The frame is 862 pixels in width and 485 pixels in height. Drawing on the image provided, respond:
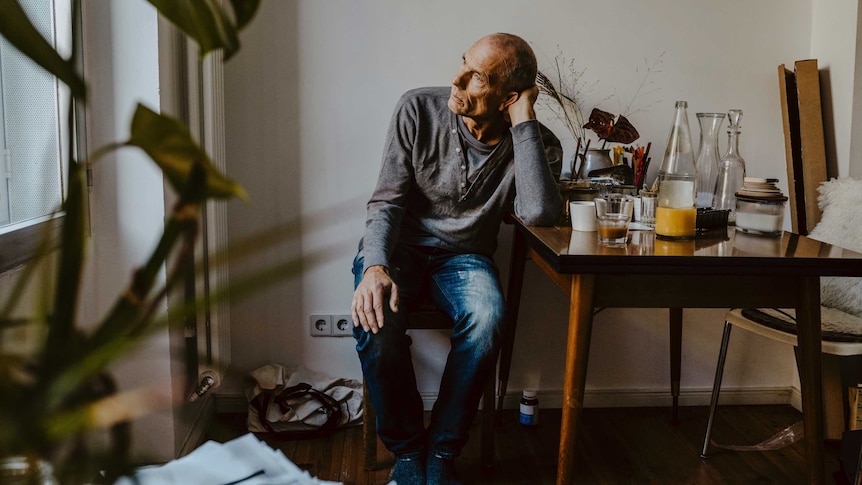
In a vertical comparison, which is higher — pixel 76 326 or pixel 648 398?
pixel 76 326

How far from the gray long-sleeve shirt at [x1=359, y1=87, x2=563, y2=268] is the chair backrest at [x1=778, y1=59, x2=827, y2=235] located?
893 mm

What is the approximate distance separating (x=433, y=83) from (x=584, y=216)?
0.79m

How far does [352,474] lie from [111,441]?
1.78 m

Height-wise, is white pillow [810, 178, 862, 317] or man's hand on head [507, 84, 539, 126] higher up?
man's hand on head [507, 84, 539, 126]

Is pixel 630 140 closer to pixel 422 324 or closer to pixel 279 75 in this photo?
pixel 422 324

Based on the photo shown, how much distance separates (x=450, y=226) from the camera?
80.2 inches

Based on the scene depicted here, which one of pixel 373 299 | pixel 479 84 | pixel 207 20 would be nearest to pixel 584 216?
pixel 479 84

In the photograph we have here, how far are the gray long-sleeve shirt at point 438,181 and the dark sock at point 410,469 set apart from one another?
1.79 feet

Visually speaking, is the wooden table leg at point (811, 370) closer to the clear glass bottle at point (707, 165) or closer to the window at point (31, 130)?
the clear glass bottle at point (707, 165)

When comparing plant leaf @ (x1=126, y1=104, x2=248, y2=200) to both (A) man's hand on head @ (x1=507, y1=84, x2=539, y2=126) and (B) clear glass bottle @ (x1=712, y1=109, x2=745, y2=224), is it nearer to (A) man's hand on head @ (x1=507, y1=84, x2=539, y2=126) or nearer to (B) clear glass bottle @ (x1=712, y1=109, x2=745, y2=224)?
(A) man's hand on head @ (x1=507, y1=84, x2=539, y2=126)

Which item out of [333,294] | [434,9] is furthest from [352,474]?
[434,9]

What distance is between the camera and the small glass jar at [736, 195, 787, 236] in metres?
1.73

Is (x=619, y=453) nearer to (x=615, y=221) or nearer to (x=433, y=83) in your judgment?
(x=615, y=221)

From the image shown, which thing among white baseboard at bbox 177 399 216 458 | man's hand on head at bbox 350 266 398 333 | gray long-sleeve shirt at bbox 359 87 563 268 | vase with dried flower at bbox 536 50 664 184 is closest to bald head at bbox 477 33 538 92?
gray long-sleeve shirt at bbox 359 87 563 268
